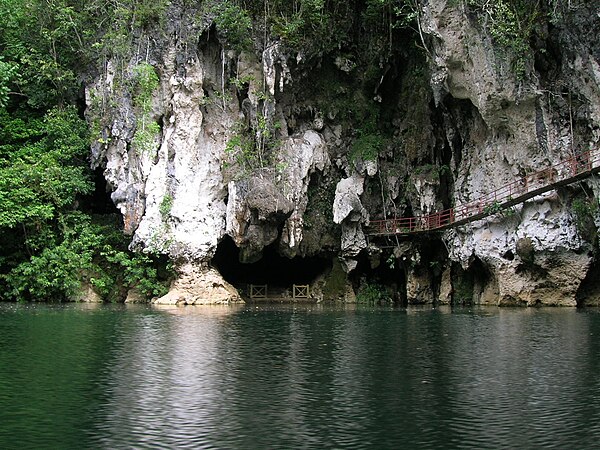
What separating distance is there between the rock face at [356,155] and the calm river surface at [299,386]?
11848mm

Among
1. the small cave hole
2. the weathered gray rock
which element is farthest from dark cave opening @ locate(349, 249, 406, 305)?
the weathered gray rock

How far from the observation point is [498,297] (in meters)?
34.0

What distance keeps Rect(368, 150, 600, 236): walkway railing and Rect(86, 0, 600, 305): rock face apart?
60 centimetres

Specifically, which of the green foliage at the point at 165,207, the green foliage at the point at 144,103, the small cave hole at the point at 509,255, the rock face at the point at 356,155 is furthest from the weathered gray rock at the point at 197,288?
the small cave hole at the point at 509,255

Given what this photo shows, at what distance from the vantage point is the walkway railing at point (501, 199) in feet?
98.2

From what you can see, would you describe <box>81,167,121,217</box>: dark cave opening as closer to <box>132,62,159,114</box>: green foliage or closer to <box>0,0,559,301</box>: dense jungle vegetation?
<box>0,0,559,301</box>: dense jungle vegetation

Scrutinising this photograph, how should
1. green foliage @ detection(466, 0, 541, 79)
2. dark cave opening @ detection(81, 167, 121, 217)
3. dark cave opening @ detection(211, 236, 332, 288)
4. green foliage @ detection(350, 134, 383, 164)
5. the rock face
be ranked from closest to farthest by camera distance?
green foliage @ detection(466, 0, 541, 79) < the rock face < green foliage @ detection(350, 134, 383, 164) < dark cave opening @ detection(81, 167, 121, 217) < dark cave opening @ detection(211, 236, 332, 288)

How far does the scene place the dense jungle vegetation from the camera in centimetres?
3547

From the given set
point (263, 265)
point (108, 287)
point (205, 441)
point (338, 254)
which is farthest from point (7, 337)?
point (263, 265)

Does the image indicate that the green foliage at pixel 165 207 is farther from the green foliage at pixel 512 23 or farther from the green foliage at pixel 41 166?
the green foliage at pixel 512 23

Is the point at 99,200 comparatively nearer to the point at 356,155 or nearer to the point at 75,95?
the point at 75,95

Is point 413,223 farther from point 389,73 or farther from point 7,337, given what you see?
point 7,337

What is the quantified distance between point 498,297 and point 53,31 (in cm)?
2812

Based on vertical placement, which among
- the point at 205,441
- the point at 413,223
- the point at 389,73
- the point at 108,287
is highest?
the point at 389,73
